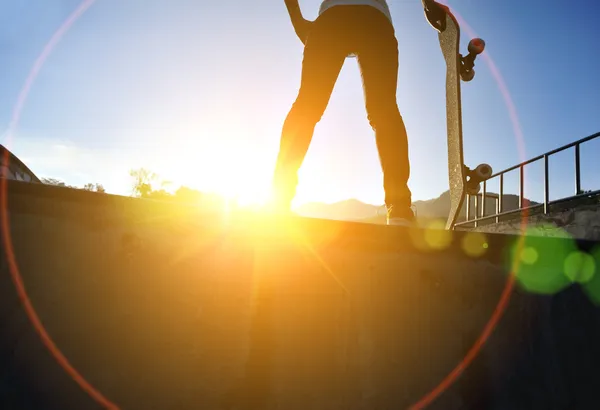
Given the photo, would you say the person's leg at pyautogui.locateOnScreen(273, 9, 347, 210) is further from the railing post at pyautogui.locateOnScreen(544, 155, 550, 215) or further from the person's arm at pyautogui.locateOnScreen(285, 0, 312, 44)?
the railing post at pyautogui.locateOnScreen(544, 155, 550, 215)

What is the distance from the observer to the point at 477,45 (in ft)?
8.70

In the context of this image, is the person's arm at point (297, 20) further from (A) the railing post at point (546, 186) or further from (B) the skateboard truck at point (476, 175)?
(A) the railing post at point (546, 186)

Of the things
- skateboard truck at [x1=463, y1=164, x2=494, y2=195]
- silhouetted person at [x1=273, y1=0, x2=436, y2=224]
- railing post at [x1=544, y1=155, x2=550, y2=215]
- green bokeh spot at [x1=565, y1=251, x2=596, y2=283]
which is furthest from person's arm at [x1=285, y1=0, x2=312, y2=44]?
railing post at [x1=544, y1=155, x2=550, y2=215]

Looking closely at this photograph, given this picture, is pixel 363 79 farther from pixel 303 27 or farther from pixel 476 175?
pixel 476 175

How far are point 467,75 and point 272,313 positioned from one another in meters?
2.76

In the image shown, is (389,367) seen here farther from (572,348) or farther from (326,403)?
(572,348)

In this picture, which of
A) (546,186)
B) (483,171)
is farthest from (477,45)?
(546,186)

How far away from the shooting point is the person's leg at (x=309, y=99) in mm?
2025

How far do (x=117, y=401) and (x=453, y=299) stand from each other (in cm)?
97

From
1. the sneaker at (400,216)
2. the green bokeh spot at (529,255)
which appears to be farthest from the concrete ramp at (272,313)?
the sneaker at (400,216)

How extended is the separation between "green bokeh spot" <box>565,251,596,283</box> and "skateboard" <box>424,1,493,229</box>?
1371 millimetres

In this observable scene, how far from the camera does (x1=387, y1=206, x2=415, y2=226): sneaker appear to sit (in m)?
1.88

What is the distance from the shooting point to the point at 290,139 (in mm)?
2043

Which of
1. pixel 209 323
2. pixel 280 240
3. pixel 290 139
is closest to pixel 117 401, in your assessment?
pixel 209 323
